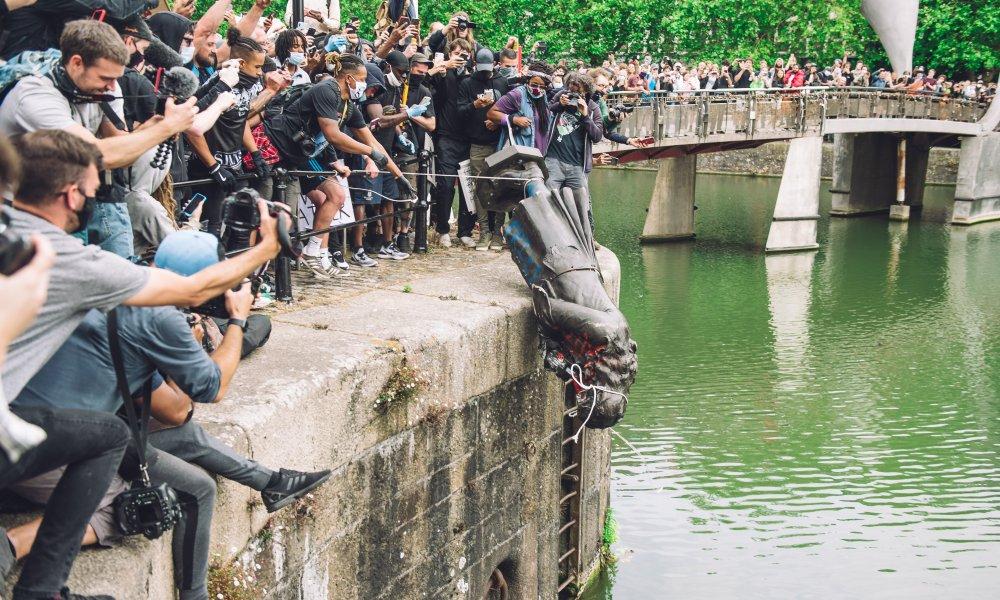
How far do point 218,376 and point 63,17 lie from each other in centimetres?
225

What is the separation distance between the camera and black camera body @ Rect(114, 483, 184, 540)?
11.9 ft

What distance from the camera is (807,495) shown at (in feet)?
37.1

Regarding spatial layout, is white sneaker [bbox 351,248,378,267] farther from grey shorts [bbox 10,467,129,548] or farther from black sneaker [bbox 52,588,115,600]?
black sneaker [bbox 52,588,115,600]

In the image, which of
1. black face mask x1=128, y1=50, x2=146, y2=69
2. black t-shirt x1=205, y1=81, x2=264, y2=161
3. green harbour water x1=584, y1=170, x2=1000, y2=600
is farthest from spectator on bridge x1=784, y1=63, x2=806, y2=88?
black face mask x1=128, y1=50, x2=146, y2=69

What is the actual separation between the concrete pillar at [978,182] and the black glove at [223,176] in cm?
2848

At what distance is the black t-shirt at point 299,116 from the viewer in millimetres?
7375

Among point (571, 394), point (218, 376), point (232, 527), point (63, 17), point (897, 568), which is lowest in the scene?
point (897, 568)

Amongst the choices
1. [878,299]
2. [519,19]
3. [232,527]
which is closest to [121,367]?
[232,527]

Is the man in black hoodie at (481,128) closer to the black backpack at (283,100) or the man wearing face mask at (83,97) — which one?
the black backpack at (283,100)

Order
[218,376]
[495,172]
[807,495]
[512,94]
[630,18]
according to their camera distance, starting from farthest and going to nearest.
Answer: [630,18], [807,495], [512,94], [495,172], [218,376]

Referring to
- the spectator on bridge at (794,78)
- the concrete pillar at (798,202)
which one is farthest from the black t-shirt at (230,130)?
the spectator on bridge at (794,78)

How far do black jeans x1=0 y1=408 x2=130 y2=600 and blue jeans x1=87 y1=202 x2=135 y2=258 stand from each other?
155 centimetres

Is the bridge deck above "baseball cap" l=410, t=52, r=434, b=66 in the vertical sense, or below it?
below

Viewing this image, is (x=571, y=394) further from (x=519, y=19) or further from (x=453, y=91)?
(x=519, y=19)
